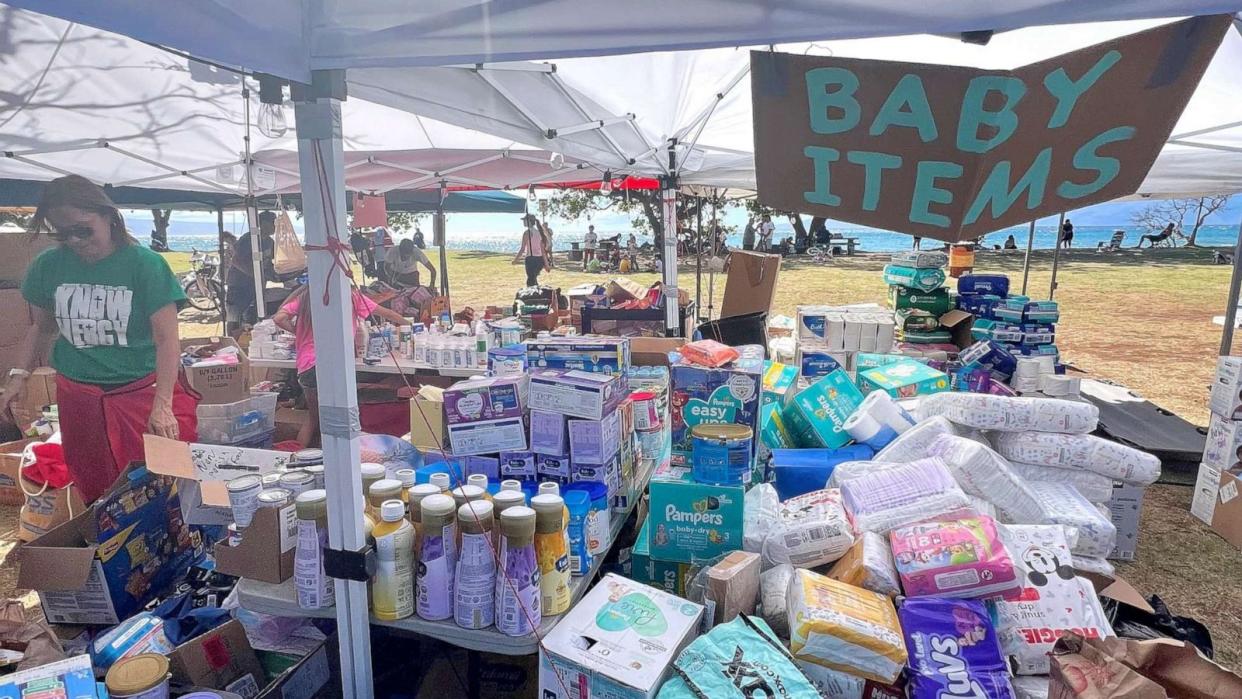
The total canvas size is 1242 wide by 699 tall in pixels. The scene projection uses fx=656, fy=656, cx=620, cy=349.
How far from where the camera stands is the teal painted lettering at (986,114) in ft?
4.51

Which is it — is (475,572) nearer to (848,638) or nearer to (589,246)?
(848,638)

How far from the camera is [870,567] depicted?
6.26ft

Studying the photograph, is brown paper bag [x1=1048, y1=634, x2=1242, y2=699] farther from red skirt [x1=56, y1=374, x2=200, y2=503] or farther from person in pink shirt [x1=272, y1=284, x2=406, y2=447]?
person in pink shirt [x1=272, y1=284, x2=406, y2=447]

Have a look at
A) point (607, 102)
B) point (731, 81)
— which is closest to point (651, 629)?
point (607, 102)

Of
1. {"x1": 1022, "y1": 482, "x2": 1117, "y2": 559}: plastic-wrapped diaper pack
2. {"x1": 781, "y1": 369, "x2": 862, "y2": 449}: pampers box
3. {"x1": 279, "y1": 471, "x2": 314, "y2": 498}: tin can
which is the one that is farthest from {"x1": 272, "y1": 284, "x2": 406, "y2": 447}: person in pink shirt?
{"x1": 1022, "y1": 482, "x2": 1117, "y2": 559}: plastic-wrapped diaper pack

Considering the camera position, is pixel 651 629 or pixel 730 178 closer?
pixel 651 629

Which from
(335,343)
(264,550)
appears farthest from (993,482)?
(264,550)

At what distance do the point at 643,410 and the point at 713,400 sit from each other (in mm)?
376

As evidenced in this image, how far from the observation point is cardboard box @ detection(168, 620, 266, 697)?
1.83 m

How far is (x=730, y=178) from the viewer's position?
5883 mm

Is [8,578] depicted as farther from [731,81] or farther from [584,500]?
[731,81]

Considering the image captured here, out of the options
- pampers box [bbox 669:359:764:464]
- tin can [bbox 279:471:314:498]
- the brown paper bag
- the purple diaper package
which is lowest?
the purple diaper package

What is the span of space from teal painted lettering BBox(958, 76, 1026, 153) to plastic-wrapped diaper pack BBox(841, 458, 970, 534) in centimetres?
120

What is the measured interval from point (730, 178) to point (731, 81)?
2020 millimetres
